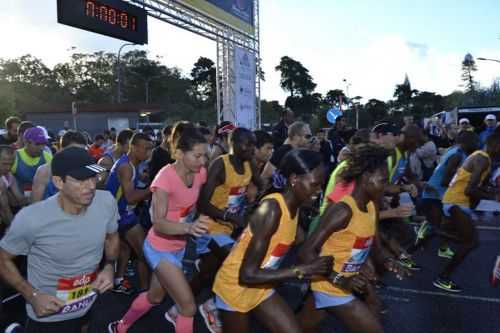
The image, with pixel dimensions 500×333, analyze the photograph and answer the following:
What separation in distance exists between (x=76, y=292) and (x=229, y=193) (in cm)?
202

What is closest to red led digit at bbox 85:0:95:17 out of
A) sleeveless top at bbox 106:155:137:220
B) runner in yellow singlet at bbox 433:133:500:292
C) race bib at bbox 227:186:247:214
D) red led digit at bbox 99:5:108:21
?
red led digit at bbox 99:5:108:21

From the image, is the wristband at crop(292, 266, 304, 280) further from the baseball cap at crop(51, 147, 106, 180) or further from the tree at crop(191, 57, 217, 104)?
the tree at crop(191, 57, 217, 104)

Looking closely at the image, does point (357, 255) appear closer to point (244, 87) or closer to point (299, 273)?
point (299, 273)

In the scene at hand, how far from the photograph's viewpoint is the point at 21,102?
68.6 metres

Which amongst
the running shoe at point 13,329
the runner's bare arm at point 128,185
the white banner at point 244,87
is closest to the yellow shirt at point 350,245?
the running shoe at point 13,329

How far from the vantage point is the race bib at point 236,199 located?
4.39m

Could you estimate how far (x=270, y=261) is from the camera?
2.75m

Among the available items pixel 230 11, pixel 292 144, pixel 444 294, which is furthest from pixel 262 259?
pixel 230 11

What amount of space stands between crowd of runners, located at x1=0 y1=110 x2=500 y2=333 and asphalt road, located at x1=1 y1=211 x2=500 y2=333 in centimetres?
21

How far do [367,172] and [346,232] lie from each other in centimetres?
41

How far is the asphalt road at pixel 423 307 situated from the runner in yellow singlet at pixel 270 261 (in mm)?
1460

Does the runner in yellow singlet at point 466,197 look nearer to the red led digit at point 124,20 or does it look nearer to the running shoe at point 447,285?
the running shoe at point 447,285

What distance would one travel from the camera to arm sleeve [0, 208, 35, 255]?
2.34 meters

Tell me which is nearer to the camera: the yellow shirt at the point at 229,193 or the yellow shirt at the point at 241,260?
the yellow shirt at the point at 241,260
